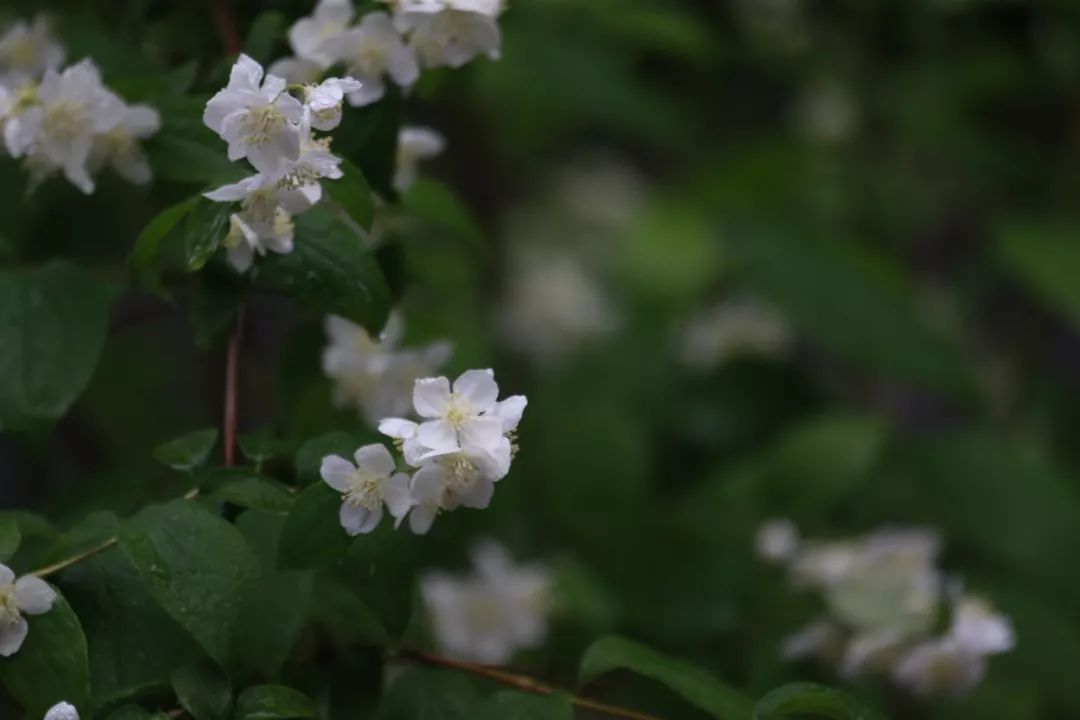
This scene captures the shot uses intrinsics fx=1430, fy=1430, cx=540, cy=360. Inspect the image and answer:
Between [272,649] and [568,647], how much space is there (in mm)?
613

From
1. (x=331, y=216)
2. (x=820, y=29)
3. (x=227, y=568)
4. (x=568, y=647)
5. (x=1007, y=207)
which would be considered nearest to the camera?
(x=227, y=568)

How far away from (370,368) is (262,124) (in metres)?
0.35

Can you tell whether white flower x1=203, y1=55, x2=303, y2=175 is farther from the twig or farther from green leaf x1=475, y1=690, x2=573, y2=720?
green leaf x1=475, y1=690, x2=573, y2=720

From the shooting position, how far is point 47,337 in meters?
1.02

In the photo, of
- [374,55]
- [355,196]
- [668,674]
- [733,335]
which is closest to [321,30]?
[374,55]

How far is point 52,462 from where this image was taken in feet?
6.27

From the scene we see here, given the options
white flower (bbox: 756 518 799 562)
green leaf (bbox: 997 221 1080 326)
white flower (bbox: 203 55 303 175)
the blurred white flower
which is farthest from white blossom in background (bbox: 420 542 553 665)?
the blurred white flower

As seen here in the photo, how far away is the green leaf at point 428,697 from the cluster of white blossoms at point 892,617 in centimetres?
44

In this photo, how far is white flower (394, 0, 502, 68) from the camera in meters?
0.98

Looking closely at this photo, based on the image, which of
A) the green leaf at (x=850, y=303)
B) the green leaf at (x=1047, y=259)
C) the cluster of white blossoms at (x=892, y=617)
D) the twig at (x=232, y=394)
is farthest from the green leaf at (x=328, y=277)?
the green leaf at (x=1047, y=259)

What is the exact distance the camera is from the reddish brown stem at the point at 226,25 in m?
1.12

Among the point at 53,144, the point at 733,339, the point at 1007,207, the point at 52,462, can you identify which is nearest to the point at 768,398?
the point at 733,339

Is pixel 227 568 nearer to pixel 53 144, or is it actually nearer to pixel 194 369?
pixel 53 144

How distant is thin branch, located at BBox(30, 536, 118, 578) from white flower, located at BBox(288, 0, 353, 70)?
362mm
